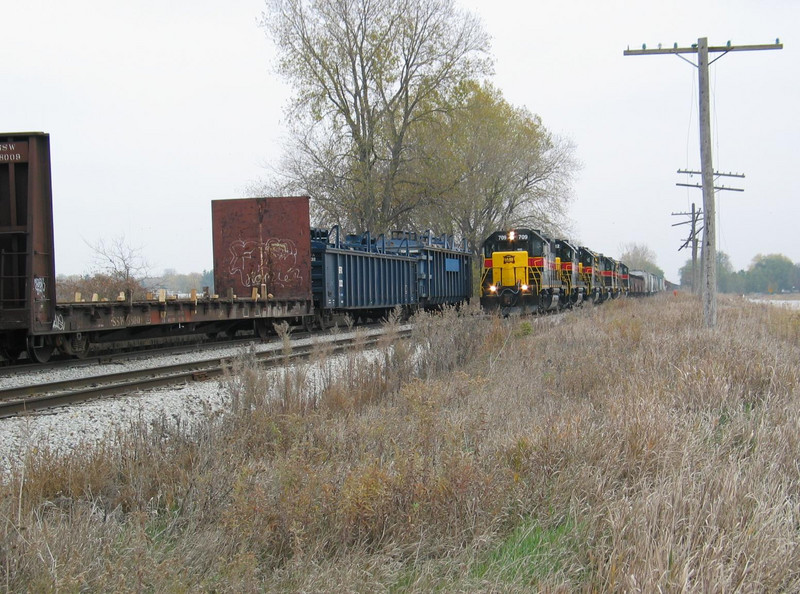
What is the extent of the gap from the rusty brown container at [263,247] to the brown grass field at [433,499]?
1076 cm

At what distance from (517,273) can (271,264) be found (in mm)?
10002

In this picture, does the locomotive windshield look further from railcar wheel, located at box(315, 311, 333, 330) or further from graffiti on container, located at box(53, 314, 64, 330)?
graffiti on container, located at box(53, 314, 64, 330)

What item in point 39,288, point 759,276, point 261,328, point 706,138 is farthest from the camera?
point 759,276

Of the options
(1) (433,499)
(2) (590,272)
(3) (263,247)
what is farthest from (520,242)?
(1) (433,499)

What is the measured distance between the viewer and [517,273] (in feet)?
78.0

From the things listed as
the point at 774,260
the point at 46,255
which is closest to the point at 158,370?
the point at 46,255

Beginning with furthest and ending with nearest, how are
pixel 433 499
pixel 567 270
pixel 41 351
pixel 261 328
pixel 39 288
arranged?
pixel 567 270 < pixel 261 328 < pixel 41 351 < pixel 39 288 < pixel 433 499

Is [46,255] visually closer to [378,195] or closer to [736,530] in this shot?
[736,530]

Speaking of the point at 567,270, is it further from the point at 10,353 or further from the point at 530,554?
the point at 530,554

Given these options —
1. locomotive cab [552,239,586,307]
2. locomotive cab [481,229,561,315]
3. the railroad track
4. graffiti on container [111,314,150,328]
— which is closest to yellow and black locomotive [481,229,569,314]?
locomotive cab [481,229,561,315]

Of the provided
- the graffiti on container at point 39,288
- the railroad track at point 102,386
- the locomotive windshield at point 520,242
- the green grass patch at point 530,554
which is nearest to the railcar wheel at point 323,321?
the railroad track at point 102,386

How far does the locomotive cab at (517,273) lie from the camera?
23.5 meters

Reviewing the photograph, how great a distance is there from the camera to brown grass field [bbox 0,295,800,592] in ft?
10.4

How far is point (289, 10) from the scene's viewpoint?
30.5m
